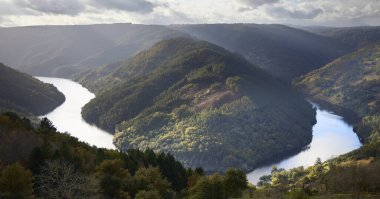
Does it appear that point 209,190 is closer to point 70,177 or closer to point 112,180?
point 112,180

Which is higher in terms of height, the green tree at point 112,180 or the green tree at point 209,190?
the green tree at point 112,180

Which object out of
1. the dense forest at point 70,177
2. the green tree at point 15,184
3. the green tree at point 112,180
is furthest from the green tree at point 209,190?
the green tree at point 15,184

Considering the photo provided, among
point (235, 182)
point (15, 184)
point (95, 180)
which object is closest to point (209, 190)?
point (95, 180)

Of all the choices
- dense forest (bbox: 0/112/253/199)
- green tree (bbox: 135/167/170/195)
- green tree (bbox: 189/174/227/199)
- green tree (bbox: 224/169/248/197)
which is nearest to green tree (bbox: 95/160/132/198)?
dense forest (bbox: 0/112/253/199)

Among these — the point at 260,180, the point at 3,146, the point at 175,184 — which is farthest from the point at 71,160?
the point at 260,180

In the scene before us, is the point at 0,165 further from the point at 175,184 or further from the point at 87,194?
the point at 175,184

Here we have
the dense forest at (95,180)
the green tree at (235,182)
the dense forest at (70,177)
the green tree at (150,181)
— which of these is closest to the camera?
the dense forest at (70,177)

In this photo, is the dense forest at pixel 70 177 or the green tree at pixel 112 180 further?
the green tree at pixel 112 180

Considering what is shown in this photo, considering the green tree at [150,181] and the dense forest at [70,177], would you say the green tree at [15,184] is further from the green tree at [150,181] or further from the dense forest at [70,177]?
the green tree at [150,181]
